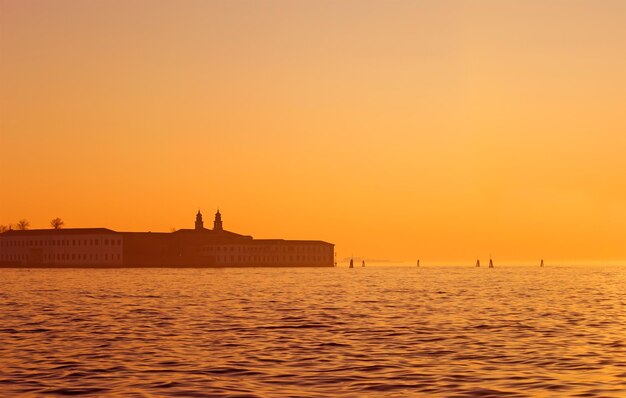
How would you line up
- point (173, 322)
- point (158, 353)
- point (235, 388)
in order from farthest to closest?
point (173, 322)
point (158, 353)
point (235, 388)

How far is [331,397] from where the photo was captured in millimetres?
17234

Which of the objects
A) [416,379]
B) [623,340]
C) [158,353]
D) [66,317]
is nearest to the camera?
[416,379]

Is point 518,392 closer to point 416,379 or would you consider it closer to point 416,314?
point 416,379

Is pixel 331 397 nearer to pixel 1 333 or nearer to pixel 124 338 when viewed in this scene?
pixel 124 338

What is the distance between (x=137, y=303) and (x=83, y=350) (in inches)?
1115

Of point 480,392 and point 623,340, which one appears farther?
point 623,340

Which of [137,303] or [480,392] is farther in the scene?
[137,303]

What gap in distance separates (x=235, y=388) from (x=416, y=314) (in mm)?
25227

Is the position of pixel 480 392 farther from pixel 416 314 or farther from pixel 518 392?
pixel 416 314

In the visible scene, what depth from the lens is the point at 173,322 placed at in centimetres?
3775

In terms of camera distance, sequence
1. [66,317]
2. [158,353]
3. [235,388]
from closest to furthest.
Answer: [235,388] → [158,353] → [66,317]

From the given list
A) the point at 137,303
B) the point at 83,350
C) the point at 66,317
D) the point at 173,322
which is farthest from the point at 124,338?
the point at 137,303

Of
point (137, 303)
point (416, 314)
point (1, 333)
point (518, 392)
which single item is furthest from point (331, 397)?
point (137, 303)

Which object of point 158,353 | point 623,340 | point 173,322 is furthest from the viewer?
point 173,322
